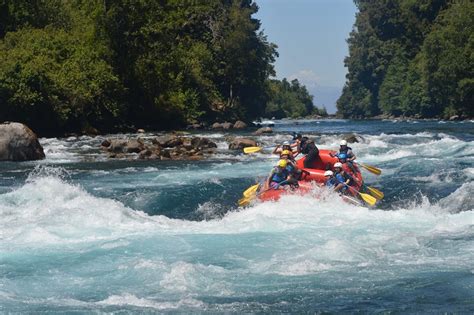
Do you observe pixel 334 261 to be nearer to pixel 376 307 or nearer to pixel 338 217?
pixel 376 307

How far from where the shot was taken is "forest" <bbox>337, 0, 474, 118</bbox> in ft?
182

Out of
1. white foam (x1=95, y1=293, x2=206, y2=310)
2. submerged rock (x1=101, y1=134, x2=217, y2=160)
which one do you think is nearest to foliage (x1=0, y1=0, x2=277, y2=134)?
submerged rock (x1=101, y1=134, x2=217, y2=160)

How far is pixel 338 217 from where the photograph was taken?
1366 cm

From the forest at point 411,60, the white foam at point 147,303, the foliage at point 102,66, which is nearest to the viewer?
the white foam at point 147,303

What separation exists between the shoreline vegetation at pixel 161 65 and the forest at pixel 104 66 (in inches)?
2.4

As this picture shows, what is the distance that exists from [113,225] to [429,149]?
16.0 m

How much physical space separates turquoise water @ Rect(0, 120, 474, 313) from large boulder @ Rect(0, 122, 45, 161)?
4.78 metres

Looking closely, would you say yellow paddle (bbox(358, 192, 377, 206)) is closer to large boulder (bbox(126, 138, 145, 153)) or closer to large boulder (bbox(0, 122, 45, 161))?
large boulder (bbox(126, 138, 145, 153))

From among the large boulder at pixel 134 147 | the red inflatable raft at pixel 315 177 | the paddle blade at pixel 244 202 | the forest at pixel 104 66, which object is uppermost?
the forest at pixel 104 66

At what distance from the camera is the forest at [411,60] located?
182 ft

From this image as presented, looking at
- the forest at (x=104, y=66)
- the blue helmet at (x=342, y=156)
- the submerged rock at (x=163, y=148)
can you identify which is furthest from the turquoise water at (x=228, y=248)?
the forest at (x=104, y=66)

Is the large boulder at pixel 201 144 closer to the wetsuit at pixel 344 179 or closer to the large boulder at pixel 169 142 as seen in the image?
the large boulder at pixel 169 142

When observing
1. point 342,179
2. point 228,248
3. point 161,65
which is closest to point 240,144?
point 342,179

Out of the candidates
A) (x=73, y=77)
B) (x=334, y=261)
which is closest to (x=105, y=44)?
(x=73, y=77)
